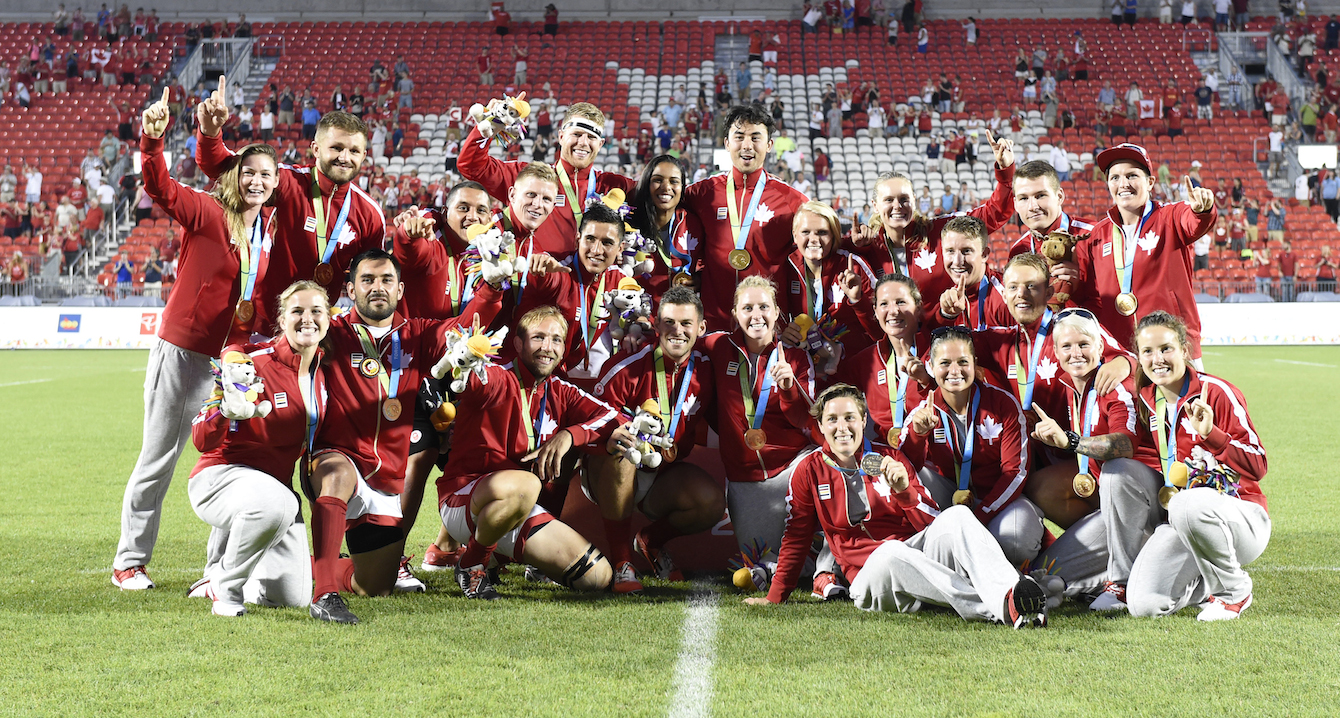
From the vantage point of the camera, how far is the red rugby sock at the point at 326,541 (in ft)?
13.5

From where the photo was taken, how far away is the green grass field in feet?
10.2

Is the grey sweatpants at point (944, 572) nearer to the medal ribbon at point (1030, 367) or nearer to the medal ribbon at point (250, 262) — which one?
the medal ribbon at point (1030, 367)

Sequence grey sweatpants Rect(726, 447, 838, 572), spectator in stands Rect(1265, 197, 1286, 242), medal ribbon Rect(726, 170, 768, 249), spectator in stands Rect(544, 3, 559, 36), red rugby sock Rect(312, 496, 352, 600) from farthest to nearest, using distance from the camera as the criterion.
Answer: spectator in stands Rect(544, 3, 559, 36)
spectator in stands Rect(1265, 197, 1286, 242)
medal ribbon Rect(726, 170, 768, 249)
grey sweatpants Rect(726, 447, 838, 572)
red rugby sock Rect(312, 496, 352, 600)

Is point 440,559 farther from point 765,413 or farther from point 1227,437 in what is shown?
point 1227,437

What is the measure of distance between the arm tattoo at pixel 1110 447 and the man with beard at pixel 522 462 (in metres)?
2.02

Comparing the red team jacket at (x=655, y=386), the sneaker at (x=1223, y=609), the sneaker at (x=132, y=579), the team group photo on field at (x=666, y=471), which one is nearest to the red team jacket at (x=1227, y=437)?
the team group photo on field at (x=666, y=471)

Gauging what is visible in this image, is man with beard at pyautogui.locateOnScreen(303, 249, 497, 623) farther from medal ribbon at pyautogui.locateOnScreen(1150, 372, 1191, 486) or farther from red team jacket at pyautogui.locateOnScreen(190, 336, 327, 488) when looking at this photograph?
medal ribbon at pyautogui.locateOnScreen(1150, 372, 1191, 486)

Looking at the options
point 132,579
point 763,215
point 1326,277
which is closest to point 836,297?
point 763,215

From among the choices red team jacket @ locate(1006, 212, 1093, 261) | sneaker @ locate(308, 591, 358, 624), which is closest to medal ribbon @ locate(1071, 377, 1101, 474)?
red team jacket @ locate(1006, 212, 1093, 261)

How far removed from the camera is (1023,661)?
3.50 metres

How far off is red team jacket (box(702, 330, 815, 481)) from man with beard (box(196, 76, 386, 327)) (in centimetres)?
185

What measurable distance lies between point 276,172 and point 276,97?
76.1ft

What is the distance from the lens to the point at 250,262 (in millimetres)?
4953

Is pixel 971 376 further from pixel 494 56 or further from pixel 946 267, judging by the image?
pixel 494 56
